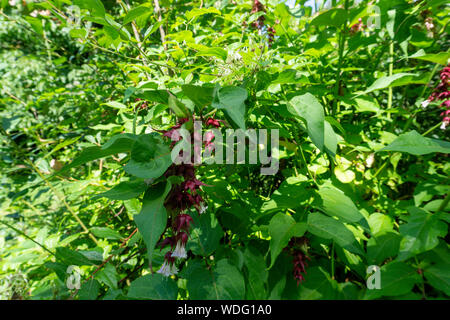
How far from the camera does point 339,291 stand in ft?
1.90

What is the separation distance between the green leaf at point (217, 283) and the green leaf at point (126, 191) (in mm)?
250

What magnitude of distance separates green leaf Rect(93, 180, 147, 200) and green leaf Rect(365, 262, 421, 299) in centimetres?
54

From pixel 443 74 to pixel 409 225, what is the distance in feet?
2.08

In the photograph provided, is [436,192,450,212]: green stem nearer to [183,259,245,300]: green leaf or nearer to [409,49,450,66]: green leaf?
[409,49,450,66]: green leaf

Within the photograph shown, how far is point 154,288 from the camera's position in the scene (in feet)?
1.90

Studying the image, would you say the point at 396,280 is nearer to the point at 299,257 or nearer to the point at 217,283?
the point at 299,257

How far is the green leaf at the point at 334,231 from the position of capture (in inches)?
20.5

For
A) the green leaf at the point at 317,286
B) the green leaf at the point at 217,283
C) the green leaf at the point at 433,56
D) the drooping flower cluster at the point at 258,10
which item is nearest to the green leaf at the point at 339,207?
the green leaf at the point at 317,286

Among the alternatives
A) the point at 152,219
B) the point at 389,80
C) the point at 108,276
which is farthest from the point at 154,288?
the point at 389,80

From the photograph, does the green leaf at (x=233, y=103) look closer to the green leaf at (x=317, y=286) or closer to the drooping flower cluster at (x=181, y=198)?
the drooping flower cluster at (x=181, y=198)

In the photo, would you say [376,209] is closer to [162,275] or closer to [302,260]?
[302,260]
